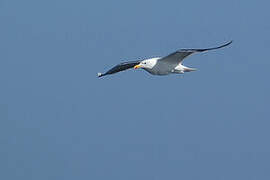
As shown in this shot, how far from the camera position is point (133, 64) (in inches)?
1382

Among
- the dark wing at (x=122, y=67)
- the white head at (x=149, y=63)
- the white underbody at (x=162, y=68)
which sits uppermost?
the dark wing at (x=122, y=67)

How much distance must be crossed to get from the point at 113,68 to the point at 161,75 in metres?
3.67

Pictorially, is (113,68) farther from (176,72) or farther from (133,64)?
(176,72)

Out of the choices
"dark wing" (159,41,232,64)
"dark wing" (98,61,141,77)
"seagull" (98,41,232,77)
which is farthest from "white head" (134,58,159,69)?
"dark wing" (98,61,141,77)

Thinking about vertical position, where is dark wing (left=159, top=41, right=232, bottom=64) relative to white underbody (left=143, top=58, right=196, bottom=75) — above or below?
above

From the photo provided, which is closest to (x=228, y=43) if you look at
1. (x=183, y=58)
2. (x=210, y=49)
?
(x=210, y=49)

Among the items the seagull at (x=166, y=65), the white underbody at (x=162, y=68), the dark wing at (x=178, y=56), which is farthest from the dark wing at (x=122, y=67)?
the dark wing at (x=178, y=56)

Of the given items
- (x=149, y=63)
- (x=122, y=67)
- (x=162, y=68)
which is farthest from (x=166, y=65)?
(x=122, y=67)

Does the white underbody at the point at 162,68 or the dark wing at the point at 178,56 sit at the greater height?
the dark wing at the point at 178,56

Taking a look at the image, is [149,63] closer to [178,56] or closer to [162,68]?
[162,68]

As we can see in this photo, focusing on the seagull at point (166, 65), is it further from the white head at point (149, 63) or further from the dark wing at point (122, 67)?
the dark wing at point (122, 67)

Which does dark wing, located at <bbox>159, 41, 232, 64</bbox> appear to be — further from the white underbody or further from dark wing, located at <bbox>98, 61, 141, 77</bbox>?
dark wing, located at <bbox>98, 61, 141, 77</bbox>

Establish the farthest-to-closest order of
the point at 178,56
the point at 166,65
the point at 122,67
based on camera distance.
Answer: the point at 122,67 < the point at 166,65 < the point at 178,56

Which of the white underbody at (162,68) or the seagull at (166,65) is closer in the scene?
the seagull at (166,65)
